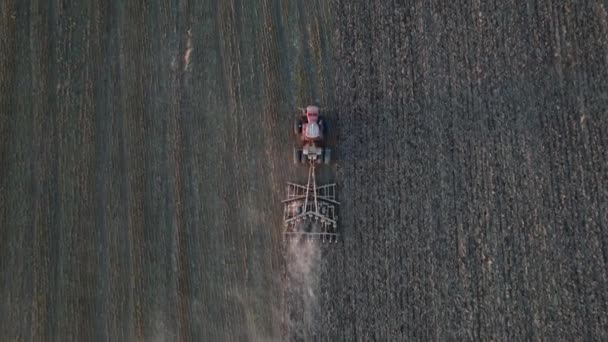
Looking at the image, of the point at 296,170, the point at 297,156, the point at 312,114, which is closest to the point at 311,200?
the point at 296,170

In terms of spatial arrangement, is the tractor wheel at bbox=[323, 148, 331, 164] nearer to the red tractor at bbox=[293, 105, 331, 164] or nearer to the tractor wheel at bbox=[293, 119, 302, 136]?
the red tractor at bbox=[293, 105, 331, 164]

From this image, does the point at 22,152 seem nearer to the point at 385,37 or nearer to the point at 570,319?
the point at 385,37

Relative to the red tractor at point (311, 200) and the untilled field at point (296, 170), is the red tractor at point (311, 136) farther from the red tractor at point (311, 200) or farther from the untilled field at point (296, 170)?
the untilled field at point (296, 170)

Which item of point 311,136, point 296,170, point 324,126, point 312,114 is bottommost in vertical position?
point 296,170

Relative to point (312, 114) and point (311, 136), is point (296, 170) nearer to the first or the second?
point (311, 136)

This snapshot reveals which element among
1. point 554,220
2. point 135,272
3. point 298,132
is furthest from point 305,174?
point 554,220
